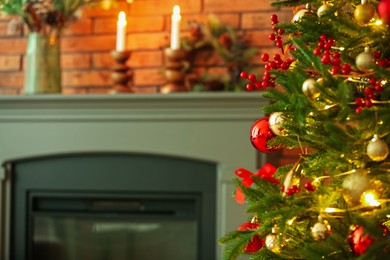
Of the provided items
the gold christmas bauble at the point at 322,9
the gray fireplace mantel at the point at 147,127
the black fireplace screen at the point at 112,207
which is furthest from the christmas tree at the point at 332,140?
the black fireplace screen at the point at 112,207

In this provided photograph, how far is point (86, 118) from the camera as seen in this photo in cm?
272

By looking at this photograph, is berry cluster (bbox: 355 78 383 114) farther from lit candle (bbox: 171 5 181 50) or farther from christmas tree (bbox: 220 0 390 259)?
lit candle (bbox: 171 5 181 50)

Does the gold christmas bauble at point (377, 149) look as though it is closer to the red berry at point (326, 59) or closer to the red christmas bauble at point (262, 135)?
the red berry at point (326, 59)

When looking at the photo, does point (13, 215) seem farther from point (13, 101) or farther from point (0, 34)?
point (0, 34)

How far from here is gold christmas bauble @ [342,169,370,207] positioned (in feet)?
3.31

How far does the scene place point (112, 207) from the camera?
2760mm

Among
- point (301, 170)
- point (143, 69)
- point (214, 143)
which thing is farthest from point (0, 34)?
point (301, 170)

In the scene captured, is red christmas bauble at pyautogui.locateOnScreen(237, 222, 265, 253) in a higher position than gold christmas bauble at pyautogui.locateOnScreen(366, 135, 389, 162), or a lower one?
lower

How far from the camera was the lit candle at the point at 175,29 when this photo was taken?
254 cm

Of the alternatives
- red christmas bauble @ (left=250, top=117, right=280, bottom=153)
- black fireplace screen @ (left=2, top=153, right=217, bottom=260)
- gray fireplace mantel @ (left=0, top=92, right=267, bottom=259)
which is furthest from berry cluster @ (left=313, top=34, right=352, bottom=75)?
black fireplace screen @ (left=2, top=153, right=217, bottom=260)

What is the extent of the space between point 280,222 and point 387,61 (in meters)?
0.32

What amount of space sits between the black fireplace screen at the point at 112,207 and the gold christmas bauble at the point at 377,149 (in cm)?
166

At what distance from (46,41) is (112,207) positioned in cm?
75

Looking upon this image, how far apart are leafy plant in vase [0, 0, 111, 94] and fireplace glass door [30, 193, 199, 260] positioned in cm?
48
